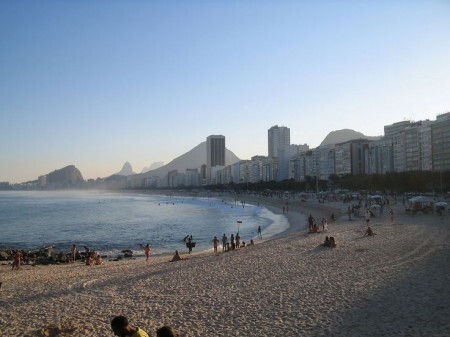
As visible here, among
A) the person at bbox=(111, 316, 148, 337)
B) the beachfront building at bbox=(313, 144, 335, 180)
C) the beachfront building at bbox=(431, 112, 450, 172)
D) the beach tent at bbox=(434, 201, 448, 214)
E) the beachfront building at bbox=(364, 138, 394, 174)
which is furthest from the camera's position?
the beachfront building at bbox=(313, 144, 335, 180)

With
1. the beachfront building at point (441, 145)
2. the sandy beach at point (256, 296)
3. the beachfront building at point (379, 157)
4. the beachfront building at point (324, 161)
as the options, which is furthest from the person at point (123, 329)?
the beachfront building at point (324, 161)

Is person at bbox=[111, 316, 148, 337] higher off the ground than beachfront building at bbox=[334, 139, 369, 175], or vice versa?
beachfront building at bbox=[334, 139, 369, 175]

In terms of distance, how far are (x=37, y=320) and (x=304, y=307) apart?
5675 mm

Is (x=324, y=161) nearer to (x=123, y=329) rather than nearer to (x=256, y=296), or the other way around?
(x=256, y=296)

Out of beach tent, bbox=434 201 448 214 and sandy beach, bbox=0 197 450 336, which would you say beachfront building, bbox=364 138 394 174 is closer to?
beach tent, bbox=434 201 448 214

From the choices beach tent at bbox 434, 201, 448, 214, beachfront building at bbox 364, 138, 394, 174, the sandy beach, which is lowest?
the sandy beach

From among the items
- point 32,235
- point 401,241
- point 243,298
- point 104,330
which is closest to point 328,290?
point 243,298

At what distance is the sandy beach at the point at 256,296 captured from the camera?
752 centimetres

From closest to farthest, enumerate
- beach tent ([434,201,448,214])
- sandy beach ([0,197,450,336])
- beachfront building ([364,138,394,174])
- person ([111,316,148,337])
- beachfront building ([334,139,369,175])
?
person ([111,316,148,337]) < sandy beach ([0,197,450,336]) < beach tent ([434,201,448,214]) < beachfront building ([364,138,394,174]) < beachfront building ([334,139,369,175])

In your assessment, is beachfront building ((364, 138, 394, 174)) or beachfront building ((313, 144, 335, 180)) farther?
beachfront building ((313, 144, 335, 180))

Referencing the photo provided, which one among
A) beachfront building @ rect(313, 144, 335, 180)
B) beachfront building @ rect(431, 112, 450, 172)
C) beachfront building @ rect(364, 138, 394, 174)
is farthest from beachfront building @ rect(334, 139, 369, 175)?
beachfront building @ rect(431, 112, 450, 172)

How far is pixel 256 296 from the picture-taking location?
9641 mm

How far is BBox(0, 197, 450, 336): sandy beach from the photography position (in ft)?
24.7

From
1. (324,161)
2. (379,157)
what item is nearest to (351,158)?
(324,161)
